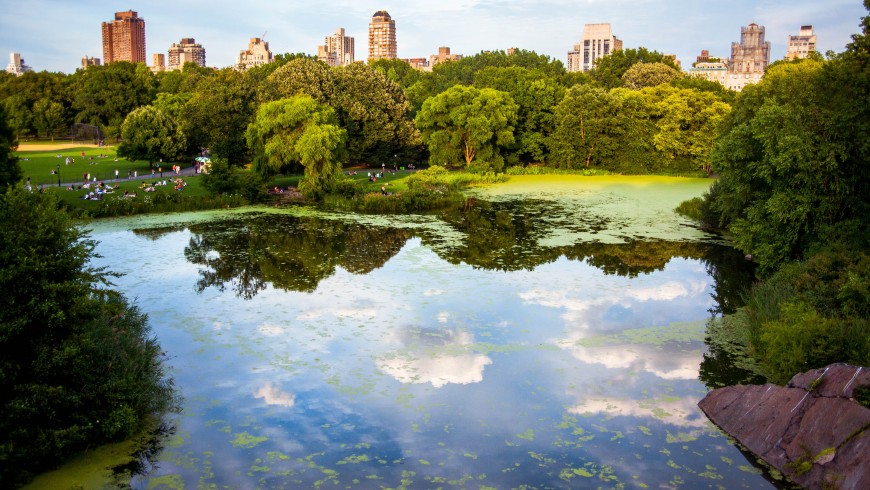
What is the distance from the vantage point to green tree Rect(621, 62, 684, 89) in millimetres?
67750

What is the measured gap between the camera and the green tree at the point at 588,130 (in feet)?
176

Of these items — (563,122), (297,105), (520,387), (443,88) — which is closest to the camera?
(520,387)

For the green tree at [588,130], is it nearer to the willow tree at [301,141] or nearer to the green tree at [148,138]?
the willow tree at [301,141]

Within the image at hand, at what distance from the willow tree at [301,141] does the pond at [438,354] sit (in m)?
9.81

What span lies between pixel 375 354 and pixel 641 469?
629 cm

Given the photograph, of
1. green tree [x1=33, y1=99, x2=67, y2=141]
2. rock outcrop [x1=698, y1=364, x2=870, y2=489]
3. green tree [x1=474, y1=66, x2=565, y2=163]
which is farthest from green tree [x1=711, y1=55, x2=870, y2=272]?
green tree [x1=33, y1=99, x2=67, y2=141]

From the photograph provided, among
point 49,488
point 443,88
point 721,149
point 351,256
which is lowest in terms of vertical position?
point 49,488

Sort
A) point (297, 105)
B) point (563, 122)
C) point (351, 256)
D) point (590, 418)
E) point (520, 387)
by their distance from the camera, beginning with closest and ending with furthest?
point (590, 418)
point (520, 387)
point (351, 256)
point (297, 105)
point (563, 122)

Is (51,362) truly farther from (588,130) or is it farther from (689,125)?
(689,125)

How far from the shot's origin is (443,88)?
70.9 meters

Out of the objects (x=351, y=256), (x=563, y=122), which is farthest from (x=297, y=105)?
(x=563, y=122)

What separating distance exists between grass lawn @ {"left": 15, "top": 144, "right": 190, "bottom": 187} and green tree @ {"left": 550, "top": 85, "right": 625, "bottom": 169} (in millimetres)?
27838

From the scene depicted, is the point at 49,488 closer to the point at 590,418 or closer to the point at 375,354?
the point at 375,354

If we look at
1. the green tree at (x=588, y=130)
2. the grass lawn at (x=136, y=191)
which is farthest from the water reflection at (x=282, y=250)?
the green tree at (x=588, y=130)
